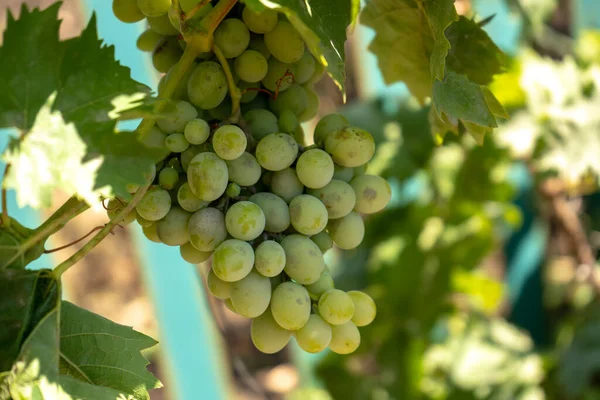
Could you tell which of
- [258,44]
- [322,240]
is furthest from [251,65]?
[322,240]

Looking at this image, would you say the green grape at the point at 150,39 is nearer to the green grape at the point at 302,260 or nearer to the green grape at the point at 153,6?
the green grape at the point at 153,6

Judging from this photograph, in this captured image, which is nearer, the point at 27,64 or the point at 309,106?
the point at 27,64

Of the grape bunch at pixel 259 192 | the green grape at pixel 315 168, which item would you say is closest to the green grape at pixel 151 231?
the grape bunch at pixel 259 192

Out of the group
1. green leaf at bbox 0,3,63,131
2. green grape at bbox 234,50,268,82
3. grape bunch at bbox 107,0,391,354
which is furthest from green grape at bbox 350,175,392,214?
green leaf at bbox 0,3,63,131

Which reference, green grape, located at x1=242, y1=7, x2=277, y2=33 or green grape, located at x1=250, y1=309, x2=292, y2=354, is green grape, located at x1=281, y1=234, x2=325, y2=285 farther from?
green grape, located at x1=242, y1=7, x2=277, y2=33

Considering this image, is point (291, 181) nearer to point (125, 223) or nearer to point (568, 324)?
point (125, 223)

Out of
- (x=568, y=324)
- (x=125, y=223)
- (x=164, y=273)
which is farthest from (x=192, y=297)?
(x=125, y=223)

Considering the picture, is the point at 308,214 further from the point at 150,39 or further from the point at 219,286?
the point at 150,39
